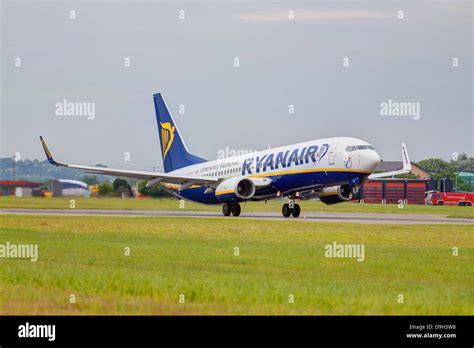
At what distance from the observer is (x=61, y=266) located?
25.6m

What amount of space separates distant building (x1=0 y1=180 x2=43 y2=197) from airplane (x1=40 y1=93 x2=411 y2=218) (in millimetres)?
17957

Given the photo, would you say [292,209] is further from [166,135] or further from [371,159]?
[166,135]

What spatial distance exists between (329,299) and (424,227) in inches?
1007

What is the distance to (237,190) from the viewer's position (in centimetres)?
5544

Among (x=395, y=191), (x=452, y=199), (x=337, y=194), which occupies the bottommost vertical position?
(x=452, y=199)

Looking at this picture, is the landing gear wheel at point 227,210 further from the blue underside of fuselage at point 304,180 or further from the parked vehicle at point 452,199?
the parked vehicle at point 452,199

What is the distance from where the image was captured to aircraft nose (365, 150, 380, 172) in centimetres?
5022

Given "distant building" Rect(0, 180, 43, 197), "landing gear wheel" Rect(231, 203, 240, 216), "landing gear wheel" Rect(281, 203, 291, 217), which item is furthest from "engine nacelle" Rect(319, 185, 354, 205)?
"distant building" Rect(0, 180, 43, 197)

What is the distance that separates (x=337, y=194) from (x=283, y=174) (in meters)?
3.29

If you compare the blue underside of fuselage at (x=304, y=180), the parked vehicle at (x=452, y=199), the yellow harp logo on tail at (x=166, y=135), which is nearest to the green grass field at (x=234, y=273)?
the blue underside of fuselage at (x=304, y=180)

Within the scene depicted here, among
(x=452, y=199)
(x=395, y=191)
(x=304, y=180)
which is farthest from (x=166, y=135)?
(x=395, y=191)

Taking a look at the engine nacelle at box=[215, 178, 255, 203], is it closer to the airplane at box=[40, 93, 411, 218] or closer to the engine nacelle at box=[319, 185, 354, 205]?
the airplane at box=[40, 93, 411, 218]
